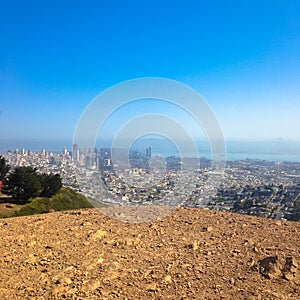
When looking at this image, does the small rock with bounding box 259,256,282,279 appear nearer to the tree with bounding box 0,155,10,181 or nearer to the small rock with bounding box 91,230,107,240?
the small rock with bounding box 91,230,107,240

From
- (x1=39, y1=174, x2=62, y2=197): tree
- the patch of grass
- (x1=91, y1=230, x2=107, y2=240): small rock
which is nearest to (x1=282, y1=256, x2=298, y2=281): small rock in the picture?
(x1=91, y1=230, x2=107, y2=240): small rock

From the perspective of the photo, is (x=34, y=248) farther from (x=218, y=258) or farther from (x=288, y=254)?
(x=288, y=254)

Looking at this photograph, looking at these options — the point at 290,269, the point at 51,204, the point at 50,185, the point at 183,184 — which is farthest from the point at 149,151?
the point at 50,185

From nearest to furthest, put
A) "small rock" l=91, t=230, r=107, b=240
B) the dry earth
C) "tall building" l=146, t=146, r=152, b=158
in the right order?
the dry earth, "small rock" l=91, t=230, r=107, b=240, "tall building" l=146, t=146, r=152, b=158

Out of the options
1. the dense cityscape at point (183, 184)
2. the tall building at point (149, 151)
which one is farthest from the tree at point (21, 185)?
the tall building at point (149, 151)

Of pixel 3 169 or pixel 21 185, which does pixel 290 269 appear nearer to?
pixel 21 185

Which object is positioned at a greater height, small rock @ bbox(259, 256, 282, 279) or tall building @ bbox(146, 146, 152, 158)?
tall building @ bbox(146, 146, 152, 158)
